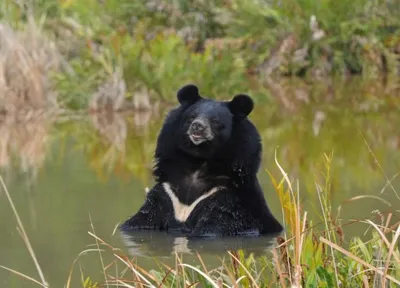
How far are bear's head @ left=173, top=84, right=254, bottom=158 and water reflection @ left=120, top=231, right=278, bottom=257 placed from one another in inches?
21.2

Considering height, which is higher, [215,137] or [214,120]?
[214,120]

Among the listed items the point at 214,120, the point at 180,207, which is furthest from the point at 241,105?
the point at 180,207

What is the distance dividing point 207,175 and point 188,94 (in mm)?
504

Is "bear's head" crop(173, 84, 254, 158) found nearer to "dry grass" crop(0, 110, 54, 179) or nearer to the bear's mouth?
the bear's mouth

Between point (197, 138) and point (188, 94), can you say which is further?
point (188, 94)

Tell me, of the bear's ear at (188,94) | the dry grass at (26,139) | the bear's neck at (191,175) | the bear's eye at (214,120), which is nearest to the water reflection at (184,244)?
the bear's neck at (191,175)

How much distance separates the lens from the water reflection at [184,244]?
6.40 metres

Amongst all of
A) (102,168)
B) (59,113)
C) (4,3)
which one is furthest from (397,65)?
(102,168)

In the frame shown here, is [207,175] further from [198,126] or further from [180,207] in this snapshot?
[198,126]

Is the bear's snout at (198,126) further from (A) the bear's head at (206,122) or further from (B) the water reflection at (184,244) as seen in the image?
(B) the water reflection at (184,244)

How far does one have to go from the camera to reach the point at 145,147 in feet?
39.7

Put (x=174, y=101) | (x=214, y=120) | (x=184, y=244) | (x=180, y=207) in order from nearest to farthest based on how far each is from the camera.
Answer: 1. (x=184, y=244)
2. (x=214, y=120)
3. (x=180, y=207)
4. (x=174, y=101)

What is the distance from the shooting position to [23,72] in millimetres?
15109

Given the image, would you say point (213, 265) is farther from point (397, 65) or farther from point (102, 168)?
point (397, 65)
